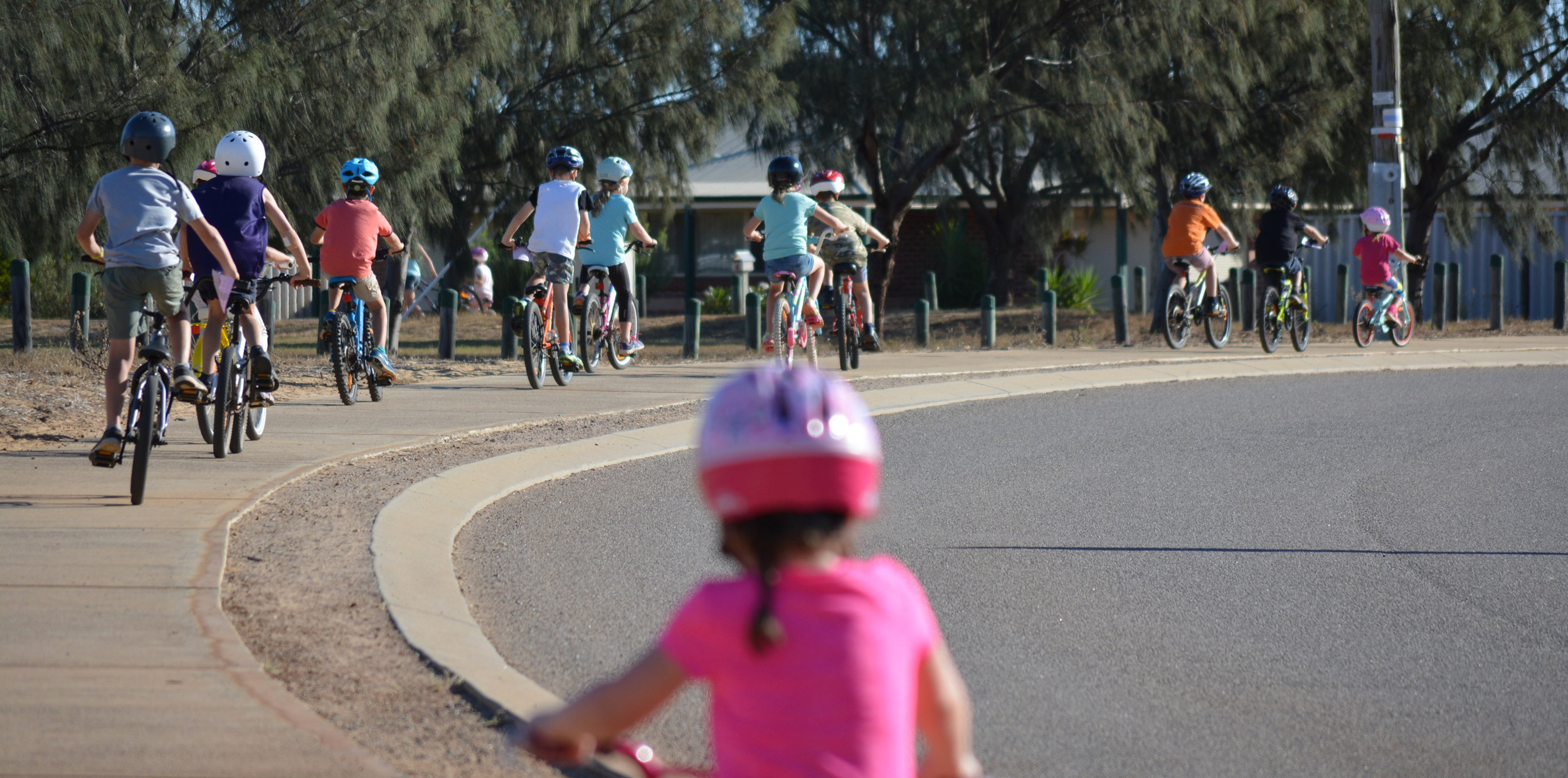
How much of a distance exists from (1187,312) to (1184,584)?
11.4 metres

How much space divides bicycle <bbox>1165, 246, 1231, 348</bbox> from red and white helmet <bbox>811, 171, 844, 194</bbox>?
15.8 ft

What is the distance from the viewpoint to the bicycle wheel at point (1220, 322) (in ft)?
57.8

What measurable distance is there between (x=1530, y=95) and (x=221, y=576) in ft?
70.5

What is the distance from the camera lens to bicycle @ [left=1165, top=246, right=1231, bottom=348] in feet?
56.6

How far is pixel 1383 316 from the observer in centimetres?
1830

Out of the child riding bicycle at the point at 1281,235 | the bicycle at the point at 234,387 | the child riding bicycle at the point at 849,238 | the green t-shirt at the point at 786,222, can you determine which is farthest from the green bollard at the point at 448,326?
the child riding bicycle at the point at 1281,235

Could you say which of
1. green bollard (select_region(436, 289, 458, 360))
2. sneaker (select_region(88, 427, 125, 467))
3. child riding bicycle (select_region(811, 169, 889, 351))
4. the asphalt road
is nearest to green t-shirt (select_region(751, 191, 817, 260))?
child riding bicycle (select_region(811, 169, 889, 351))

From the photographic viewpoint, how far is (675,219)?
1353 inches

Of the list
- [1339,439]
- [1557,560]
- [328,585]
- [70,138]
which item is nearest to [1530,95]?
[1339,439]

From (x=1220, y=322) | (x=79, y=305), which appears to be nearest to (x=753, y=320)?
(x=1220, y=322)

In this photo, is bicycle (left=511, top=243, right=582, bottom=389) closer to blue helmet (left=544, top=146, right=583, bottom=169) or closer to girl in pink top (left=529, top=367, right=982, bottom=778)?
blue helmet (left=544, top=146, right=583, bottom=169)

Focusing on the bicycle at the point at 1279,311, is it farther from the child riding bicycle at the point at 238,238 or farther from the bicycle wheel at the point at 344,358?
the child riding bicycle at the point at 238,238

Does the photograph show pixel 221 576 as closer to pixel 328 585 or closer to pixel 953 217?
pixel 328 585

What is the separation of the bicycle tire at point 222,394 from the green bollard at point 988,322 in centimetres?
1135
